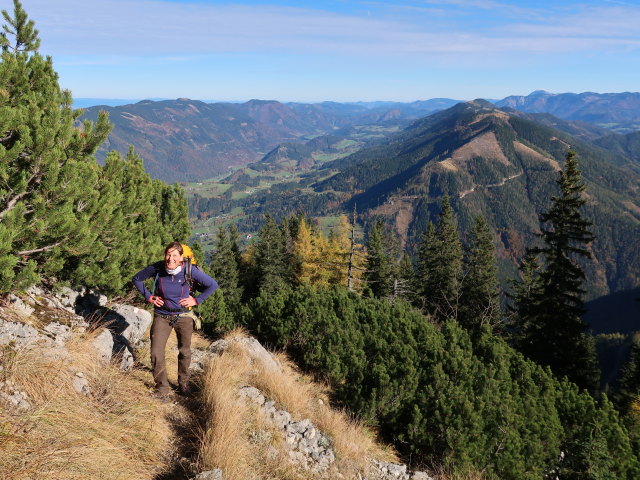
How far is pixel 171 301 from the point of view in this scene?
606 centimetres

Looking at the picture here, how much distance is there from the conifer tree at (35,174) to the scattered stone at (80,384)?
174cm

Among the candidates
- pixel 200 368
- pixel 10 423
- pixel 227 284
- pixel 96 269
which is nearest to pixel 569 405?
pixel 200 368

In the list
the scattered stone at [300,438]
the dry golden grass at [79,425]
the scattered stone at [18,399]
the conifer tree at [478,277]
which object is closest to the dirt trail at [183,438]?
the dry golden grass at [79,425]

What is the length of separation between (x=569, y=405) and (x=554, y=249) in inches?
606

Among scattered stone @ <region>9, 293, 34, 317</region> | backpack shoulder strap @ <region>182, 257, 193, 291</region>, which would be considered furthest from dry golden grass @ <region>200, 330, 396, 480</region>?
scattered stone @ <region>9, 293, 34, 317</region>

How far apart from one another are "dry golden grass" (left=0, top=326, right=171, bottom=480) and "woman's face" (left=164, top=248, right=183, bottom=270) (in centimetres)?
180

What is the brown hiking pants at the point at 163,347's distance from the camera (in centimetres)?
595

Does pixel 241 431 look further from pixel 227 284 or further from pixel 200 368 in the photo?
pixel 227 284

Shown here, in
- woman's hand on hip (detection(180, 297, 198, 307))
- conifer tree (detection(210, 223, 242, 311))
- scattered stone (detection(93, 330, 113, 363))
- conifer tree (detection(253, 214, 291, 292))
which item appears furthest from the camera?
conifer tree (detection(253, 214, 291, 292))

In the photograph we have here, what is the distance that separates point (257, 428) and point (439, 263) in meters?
37.9

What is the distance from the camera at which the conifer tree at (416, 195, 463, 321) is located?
38812 mm

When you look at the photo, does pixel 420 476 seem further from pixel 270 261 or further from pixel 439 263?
pixel 439 263

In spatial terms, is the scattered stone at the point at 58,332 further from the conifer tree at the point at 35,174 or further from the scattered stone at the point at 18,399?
the scattered stone at the point at 18,399

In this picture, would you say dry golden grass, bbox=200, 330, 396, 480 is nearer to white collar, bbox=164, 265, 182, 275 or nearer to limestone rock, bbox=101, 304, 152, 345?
white collar, bbox=164, 265, 182, 275
